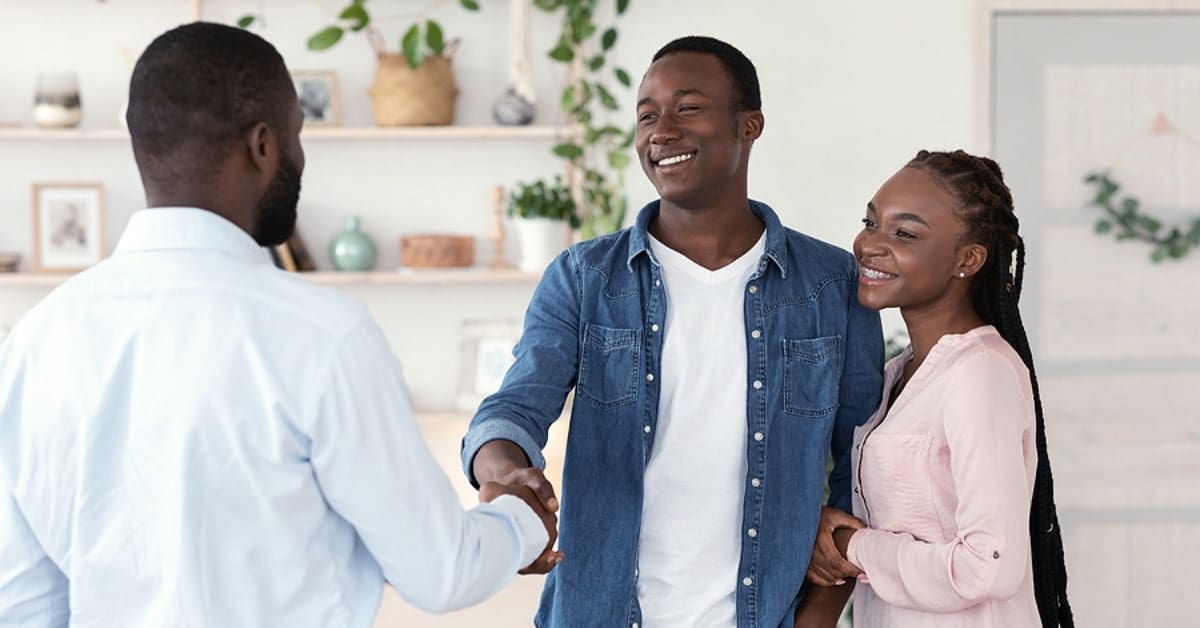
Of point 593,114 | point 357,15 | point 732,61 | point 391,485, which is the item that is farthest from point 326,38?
point 391,485

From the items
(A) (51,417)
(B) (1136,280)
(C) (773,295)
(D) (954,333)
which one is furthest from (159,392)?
(B) (1136,280)

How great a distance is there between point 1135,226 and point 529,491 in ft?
9.01

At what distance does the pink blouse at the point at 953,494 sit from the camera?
5.45 feet

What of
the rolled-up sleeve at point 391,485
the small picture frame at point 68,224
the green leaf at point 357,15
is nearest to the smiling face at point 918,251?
the rolled-up sleeve at point 391,485

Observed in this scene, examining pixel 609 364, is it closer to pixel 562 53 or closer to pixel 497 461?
pixel 497 461

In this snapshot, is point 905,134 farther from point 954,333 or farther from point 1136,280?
point 954,333

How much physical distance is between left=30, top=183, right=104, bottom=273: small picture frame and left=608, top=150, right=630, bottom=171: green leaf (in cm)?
151

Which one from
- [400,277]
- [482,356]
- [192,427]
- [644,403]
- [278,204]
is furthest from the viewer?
[482,356]

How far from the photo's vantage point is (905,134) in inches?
152

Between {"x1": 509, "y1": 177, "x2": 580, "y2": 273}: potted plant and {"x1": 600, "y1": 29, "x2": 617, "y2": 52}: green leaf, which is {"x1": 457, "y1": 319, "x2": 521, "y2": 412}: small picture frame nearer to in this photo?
{"x1": 509, "y1": 177, "x2": 580, "y2": 273}: potted plant

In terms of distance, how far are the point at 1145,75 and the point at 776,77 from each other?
A: 1.04 meters

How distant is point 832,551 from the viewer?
185cm

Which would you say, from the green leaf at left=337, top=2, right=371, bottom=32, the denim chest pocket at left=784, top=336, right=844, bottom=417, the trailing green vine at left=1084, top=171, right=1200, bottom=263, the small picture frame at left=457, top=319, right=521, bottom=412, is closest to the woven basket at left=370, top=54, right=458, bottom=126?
the green leaf at left=337, top=2, right=371, bottom=32

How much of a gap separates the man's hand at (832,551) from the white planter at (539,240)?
6.73 feet
